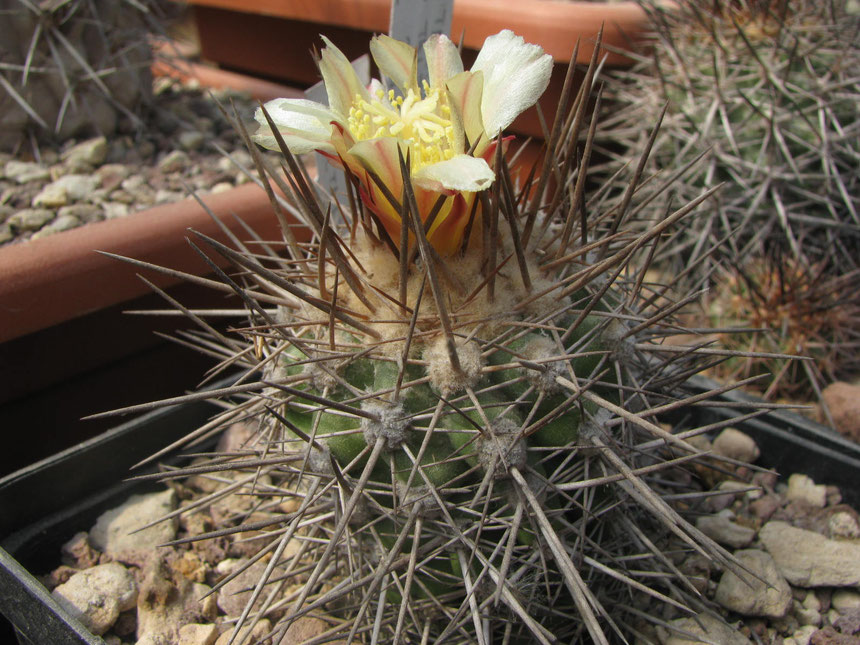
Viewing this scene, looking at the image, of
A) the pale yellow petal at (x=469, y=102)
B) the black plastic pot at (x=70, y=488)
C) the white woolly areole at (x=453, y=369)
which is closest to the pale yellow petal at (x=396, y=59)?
the pale yellow petal at (x=469, y=102)

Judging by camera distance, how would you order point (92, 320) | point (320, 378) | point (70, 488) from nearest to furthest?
point (320, 378), point (70, 488), point (92, 320)


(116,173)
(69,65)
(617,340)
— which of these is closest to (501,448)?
(617,340)

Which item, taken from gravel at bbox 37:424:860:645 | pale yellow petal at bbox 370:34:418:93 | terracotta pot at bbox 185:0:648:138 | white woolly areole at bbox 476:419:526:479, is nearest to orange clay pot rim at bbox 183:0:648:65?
terracotta pot at bbox 185:0:648:138

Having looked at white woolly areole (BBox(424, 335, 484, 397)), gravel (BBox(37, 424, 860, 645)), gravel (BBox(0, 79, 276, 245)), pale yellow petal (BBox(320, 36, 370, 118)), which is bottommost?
gravel (BBox(37, 424, 860, 645))

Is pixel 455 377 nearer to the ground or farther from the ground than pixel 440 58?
nearer to the ground

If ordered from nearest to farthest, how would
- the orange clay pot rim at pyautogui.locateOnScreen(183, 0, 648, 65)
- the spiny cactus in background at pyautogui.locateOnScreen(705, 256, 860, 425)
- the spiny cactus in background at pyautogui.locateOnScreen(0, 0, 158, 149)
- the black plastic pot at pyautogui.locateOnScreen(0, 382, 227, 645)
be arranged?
the black plastic pot at pyautogui.locateOnScreen(0, 382, 227, 645)
the spiny cactus in background at pyautogui.locateOnScreen(705, 256, 860, 425)
the spiny cactus in background at pyautogui.locateOnScreen(0, 0, 158, 149)
the orange clay pot rim at pyautogui.locateOnScreen(183, 0, 648, 65)

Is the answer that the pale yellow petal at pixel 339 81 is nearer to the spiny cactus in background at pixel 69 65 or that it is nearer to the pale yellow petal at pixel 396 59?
the pale yellow petal at pixel 396 59

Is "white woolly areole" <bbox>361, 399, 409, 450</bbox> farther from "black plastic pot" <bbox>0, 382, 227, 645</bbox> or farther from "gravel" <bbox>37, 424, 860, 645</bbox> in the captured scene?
"black plastic pot" <bbox>0, 382, 227, 645</bbox>

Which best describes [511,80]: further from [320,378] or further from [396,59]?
[320,378]
